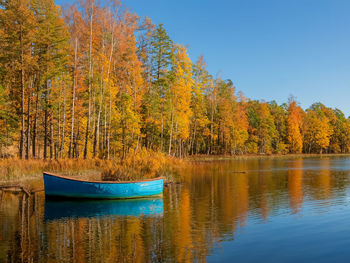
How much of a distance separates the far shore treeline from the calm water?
47.3ft

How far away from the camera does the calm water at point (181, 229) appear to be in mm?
8859

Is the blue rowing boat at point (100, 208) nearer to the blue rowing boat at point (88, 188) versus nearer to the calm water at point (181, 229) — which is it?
the calm water at point (181, 229)

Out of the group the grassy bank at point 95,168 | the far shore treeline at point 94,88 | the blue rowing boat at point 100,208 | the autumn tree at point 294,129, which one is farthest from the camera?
the autumn tree at point 294,129

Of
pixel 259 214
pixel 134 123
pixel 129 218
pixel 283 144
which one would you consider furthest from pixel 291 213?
pixel 283 144

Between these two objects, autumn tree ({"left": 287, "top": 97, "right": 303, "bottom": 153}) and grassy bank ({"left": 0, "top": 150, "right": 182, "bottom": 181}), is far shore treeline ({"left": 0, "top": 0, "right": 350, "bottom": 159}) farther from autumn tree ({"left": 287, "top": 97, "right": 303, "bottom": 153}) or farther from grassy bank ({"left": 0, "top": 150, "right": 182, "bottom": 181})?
autumn tree ({"left": 287, "top": 97, "right": 303, "bottom": 153})

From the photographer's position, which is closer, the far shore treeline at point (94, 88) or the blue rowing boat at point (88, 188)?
the blue rowing boat at point (88, 188)

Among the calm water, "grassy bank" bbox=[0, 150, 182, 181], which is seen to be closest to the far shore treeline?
"grassy bank" bbox=[0, 150, 182, 181]

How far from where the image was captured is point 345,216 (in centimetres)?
1370

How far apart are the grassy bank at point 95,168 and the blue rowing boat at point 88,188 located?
1.40m

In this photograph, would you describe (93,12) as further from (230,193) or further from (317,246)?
(317,246)

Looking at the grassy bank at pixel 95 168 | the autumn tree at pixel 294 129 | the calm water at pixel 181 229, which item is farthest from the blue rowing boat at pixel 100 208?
the autumn tree at pixel 294 129

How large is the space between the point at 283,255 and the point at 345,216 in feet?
20.8

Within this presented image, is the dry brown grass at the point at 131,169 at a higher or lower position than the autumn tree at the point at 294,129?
lower

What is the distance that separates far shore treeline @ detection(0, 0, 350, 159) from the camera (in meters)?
28.9
